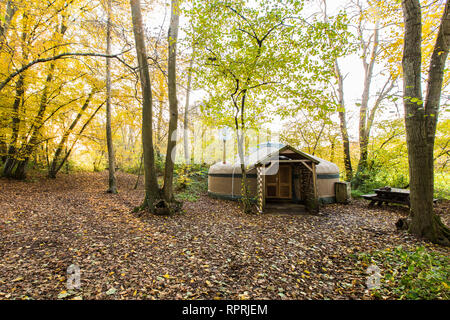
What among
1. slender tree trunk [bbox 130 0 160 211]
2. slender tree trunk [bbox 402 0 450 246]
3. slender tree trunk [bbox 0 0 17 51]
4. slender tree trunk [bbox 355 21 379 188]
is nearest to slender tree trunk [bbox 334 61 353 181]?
slender tree trunk [bbox 355 21 379 188]

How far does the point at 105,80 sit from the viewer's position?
7.00 meters

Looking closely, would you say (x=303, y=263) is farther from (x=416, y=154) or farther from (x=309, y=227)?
(x=416, y=154)

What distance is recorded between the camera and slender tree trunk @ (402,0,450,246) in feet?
11.0

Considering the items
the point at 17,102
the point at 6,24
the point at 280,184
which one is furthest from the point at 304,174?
the point at 17,102

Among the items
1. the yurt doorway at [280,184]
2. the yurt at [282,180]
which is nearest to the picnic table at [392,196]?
the yurt at [282,180]

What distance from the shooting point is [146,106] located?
15.8 ft

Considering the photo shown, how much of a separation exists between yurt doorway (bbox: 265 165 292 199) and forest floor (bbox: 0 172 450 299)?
2460mm

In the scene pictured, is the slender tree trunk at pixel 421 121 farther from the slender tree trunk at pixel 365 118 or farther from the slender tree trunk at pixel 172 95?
the slender tree trunk at pixel 365 118

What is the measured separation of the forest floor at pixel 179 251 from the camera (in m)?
2.20

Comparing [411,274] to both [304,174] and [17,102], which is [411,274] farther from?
[17,102]

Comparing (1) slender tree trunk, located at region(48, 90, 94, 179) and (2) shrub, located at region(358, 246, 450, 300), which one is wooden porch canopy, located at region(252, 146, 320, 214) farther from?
(1) slender tree trunk, located at region(48, 90, 94, 179)

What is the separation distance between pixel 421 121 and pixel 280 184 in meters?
5.11

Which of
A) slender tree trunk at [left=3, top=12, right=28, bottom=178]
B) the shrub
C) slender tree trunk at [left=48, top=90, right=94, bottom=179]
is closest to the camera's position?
the shrub

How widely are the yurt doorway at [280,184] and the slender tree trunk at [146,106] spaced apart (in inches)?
193
